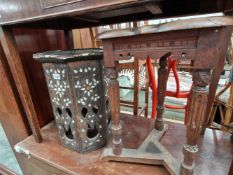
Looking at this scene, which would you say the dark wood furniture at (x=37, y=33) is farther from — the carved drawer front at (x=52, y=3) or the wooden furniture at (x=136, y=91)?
the wooden furniture at (x=136, y=91)

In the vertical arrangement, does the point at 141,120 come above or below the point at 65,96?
below

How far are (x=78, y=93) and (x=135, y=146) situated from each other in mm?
330

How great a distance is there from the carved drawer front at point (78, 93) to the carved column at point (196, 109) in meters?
0.34

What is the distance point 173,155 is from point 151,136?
120 millimetres

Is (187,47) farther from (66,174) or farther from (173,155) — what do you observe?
(66,174)

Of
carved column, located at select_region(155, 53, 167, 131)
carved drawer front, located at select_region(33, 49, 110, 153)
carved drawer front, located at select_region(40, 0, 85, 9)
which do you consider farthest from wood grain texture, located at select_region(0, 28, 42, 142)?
carved column, located at select_region(155, 53, 167, 131)

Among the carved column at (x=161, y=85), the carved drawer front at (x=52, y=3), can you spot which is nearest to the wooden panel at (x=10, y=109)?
the carved drawer front at (x=52, y=3)

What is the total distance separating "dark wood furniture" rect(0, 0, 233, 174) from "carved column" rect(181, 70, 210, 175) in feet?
0.55

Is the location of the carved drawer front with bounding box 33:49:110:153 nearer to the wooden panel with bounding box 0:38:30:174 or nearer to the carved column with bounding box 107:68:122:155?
the carved column with bounding box 107:68:122:155

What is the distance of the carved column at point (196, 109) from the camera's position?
14.0 inches

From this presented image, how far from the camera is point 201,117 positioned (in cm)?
39

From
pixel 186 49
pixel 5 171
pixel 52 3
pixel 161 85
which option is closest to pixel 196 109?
pixel 186 49

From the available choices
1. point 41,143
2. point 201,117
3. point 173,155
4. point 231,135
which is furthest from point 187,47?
point 41,143

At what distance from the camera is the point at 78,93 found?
0.59 meters
